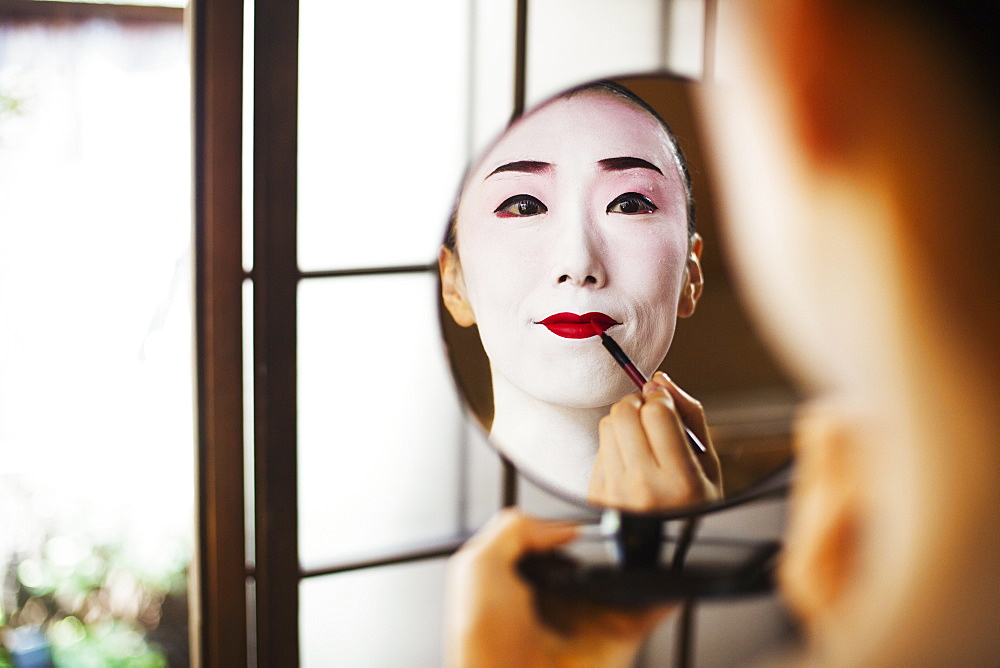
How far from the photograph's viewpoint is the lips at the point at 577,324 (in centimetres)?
73

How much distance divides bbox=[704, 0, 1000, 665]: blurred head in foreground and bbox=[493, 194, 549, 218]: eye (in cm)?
18

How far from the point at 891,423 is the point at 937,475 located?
0.07 metres

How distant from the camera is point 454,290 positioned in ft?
2.60

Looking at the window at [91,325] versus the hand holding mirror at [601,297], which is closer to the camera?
the hand holding mirror at [601,297]

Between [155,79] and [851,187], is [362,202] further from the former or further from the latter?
[155,79]

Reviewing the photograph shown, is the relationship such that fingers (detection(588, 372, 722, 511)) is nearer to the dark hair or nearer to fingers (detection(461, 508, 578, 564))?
fingers (detection(461, 508, 578, 564))

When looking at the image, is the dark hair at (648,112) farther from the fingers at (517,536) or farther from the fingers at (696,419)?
the fingers at (517,536)

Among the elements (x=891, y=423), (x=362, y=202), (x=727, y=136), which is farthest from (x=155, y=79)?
(x=891, y=423)

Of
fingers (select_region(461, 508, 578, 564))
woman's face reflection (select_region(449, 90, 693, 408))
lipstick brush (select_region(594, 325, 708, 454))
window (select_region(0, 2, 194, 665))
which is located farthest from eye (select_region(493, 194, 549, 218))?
window (select_region(0, 2, 194, 665))

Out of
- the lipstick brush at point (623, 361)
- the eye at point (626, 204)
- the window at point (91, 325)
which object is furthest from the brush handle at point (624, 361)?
the window at point (91, 325)

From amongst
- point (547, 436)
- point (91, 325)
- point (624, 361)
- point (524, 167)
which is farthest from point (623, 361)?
point (91, 325)

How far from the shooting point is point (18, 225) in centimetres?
129

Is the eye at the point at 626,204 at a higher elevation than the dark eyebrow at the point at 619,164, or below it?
below

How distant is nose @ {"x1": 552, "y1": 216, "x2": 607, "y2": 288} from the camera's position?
2.39 ft
